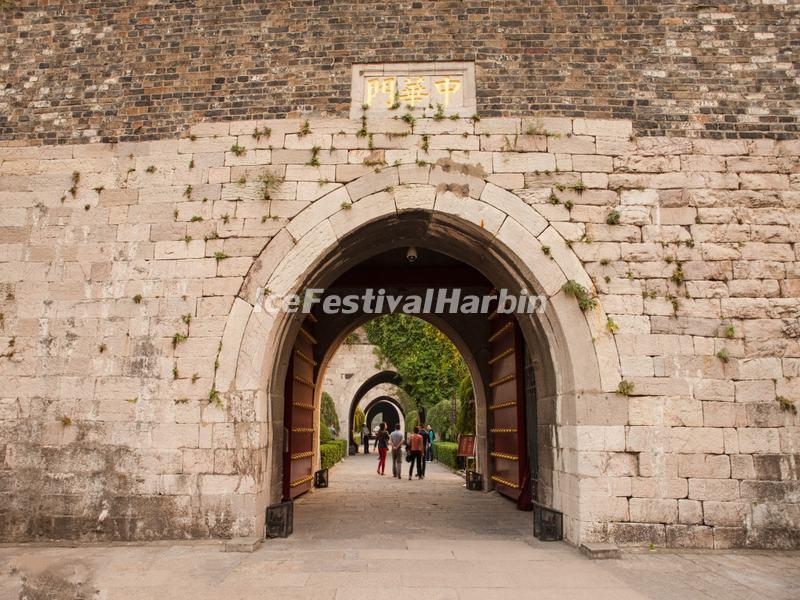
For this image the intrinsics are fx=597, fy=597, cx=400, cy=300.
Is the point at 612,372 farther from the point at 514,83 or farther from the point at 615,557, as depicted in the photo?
the point at 514,83

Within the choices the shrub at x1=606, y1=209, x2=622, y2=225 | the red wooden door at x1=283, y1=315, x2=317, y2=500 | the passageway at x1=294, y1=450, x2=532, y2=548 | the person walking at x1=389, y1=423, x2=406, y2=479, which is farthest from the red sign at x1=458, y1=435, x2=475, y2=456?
the shrub at x1=606, y1=209, x2=622, y2=225

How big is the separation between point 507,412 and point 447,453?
7.44 metres

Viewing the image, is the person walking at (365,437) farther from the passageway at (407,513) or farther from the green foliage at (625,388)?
the green foliage at (625,388)

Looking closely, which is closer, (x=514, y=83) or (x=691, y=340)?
(x=691, y=340)

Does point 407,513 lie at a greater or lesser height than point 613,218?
lesser

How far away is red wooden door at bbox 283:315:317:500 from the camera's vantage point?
24.2ft

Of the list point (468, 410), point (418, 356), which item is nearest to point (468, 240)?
point (468, 410)

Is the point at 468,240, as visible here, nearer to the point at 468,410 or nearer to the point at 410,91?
the point at 410,91

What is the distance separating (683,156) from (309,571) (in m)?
5.09

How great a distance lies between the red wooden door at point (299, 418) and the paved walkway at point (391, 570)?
1.36 m

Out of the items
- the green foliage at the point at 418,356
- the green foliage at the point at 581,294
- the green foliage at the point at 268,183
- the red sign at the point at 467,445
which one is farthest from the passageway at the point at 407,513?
the green foliage at the point at 418,356

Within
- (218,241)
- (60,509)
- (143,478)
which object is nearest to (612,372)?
(218,241)

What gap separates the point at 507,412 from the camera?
8562 mm

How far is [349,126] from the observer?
6.01 m
